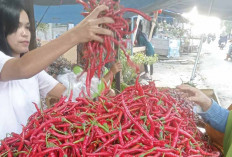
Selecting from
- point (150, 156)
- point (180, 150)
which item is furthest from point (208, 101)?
point (150, 156)

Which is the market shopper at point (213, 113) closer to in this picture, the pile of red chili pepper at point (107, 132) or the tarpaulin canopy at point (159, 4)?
the pile of red chili pepper at point (107, 132)

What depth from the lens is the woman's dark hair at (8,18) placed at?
1484mm

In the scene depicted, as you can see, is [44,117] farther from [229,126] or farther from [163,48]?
[163,48]

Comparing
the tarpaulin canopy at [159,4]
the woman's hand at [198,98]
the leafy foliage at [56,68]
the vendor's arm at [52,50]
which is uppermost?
the tarpaulin canopy at [159,4]

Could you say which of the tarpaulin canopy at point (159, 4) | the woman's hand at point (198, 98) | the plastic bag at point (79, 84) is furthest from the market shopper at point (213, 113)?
the tarpaulin canopy at point (159, 4)

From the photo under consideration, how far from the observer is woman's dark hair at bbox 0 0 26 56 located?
4.87ft

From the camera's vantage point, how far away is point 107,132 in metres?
1.10

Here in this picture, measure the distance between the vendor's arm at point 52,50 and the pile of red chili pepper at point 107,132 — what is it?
0.29 metres

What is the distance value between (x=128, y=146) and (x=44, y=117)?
1.66 ft

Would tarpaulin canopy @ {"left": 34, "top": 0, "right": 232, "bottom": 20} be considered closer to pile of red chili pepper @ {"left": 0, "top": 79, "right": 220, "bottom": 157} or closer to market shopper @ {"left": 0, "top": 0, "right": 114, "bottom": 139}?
market shopper @ {"left": 0, "top": 0, "right": 114, "bottom": 139}

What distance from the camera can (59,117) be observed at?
1180 mm

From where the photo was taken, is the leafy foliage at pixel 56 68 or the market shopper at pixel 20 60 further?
the leafy foliage at pixel 56 68

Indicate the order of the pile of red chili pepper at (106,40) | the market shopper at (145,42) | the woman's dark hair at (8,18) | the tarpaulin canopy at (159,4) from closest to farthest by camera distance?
the pile of red chili pepper at (106,40)
the woman's dark hair at (8,18)
the tarpaulin canopy at (159,4)
the market shopper at (145,42)

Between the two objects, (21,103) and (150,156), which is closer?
(150,156)
